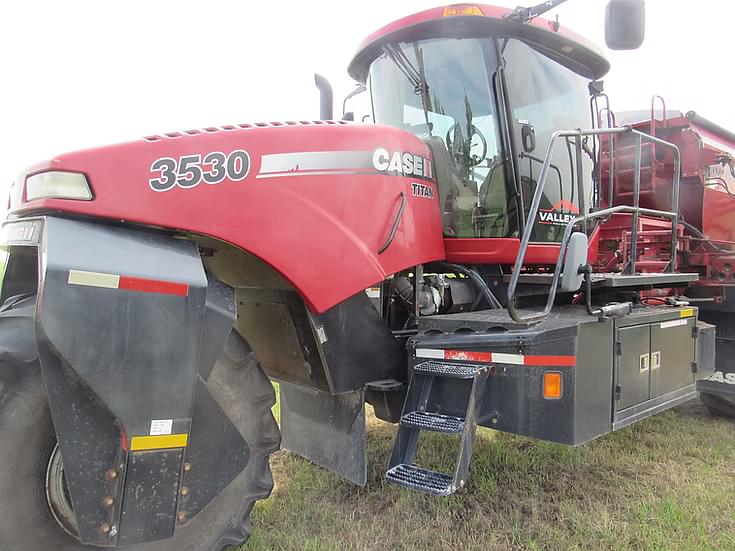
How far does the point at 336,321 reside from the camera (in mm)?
2838

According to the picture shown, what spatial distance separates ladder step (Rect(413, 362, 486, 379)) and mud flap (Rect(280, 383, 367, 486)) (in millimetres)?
336

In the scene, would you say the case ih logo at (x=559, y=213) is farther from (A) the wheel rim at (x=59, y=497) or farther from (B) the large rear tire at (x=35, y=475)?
(A) the wheel rim at (x=59, y=497)

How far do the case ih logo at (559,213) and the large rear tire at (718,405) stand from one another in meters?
2.46

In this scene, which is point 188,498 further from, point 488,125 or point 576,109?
point 576,109

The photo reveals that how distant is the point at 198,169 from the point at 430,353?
140 cm

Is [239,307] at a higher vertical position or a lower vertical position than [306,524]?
higher

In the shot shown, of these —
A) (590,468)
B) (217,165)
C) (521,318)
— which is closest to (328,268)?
(217,165)

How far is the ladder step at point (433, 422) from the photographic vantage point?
2631 mm

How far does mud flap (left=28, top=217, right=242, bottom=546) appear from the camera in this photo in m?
1.91

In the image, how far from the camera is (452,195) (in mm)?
3373

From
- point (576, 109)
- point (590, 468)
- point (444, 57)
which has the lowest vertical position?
point (590, 468)

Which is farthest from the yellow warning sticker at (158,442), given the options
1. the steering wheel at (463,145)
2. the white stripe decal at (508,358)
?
the steering wheel at (463,145)

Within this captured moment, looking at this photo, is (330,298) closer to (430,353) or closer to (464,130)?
(430,353)

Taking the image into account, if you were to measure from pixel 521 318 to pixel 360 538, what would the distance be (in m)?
1.30
